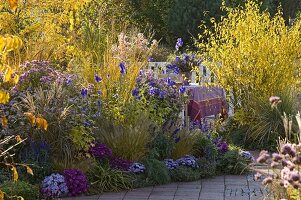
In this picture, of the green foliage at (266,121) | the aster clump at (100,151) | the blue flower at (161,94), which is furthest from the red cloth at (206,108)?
the aster clump at (100,151)

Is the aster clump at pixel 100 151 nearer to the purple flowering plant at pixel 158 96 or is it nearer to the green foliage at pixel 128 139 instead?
the green foliage at pixel 128 139

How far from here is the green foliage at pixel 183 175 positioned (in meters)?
7.40

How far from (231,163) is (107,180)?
1.65m

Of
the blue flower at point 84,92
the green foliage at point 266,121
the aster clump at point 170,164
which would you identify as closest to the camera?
the aster clump at point 170,164

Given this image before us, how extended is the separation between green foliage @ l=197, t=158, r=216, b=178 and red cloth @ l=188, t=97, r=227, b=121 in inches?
83.1

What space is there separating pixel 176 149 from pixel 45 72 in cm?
179

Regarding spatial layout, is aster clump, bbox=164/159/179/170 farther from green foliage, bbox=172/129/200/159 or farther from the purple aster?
the purple aster

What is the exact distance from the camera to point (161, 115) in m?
8.24

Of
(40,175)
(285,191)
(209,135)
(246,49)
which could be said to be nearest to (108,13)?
(246,49)

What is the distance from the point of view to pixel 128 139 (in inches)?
294

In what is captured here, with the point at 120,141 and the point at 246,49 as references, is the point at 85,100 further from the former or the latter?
the point at 246,49

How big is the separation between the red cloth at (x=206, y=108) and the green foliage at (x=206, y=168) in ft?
6.92

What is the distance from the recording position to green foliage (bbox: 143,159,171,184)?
723cm

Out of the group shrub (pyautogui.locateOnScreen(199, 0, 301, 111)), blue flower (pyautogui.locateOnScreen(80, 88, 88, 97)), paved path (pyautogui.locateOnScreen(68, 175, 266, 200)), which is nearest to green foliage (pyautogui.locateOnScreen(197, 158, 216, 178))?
paved path (pyautogui.locateOnScreen(68, 175, 266, 200))
